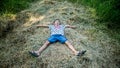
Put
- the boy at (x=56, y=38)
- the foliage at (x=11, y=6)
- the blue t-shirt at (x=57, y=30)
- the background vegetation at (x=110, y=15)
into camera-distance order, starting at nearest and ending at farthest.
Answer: the boy at (x=56, y=38) → the blue t-shirt at (x=57, y=30) → the background vegetation at (x=110, y=15) → the foliage at (x=11, y=6)

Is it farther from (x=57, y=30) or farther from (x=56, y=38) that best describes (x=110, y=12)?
(x=56, y=38)

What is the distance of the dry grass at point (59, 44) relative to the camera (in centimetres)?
562

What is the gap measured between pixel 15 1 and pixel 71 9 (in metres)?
1.52

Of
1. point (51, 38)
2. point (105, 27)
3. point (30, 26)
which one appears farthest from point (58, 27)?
point (105, 27)

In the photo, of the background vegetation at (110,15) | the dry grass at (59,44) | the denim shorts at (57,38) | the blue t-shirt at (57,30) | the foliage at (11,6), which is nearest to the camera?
the dry grass at (59,44)

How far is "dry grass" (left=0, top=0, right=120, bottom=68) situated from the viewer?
18.5ft

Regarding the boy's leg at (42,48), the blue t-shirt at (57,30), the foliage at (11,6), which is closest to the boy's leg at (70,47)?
the blue t-shirt at (57,30)

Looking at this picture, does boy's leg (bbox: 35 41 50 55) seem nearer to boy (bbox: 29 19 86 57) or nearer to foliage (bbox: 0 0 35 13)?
boy (bbox: 29 19 86 57)

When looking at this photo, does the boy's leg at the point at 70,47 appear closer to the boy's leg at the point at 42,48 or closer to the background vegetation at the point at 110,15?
the boy's leg at the point at 42,48

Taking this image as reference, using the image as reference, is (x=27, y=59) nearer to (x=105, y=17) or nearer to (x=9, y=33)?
(x=9, y=33)

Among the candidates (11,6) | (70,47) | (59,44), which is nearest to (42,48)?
(59,44)

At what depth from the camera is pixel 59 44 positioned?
19.7 ft

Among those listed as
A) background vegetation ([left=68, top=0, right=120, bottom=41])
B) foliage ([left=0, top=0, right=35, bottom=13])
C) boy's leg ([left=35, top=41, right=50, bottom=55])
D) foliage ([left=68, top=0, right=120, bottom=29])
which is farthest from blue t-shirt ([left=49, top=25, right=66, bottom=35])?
foliage ([left=0, top=0, right=35, bottom=13])

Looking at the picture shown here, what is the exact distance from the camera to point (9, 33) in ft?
22.2
